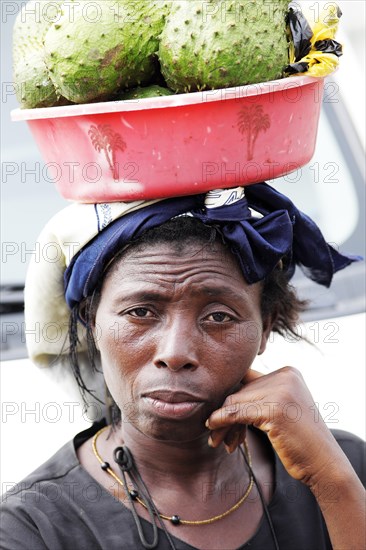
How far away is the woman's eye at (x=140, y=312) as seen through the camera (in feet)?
8.15

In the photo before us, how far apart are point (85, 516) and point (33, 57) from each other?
1168mm

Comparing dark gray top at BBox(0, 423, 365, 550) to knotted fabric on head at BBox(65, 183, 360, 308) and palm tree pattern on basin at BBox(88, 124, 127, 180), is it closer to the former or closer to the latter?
knotted fabric on head at BBox(65, 183, 360, 308)

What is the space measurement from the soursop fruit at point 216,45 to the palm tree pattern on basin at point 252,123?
0.07m

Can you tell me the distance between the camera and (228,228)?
244 centimetres

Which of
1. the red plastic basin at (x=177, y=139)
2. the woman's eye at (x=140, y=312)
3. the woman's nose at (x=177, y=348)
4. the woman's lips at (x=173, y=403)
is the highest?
the red plastic basin at (x=177, y=139)

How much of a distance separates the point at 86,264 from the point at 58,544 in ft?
→ 2.30

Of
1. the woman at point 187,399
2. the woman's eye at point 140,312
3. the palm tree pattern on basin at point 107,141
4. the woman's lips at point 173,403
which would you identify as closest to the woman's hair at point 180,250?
the woman at point 187,399

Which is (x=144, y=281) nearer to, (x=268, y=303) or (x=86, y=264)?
(x=86, y=264)

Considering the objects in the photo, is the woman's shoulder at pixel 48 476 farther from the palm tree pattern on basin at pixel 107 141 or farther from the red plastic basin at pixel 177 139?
the palm tree pattern on basin at pixel 107 141

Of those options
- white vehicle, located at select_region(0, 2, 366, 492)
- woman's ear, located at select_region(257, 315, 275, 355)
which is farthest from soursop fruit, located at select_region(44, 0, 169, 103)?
white vehicle, located at select_region(0, 2, 366, 492)

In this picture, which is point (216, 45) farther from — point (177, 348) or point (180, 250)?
point (177, 348)

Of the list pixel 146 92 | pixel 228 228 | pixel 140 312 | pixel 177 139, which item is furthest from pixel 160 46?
pixel 140 312

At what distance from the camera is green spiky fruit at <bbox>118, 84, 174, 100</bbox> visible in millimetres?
2277

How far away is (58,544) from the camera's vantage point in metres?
2.45
